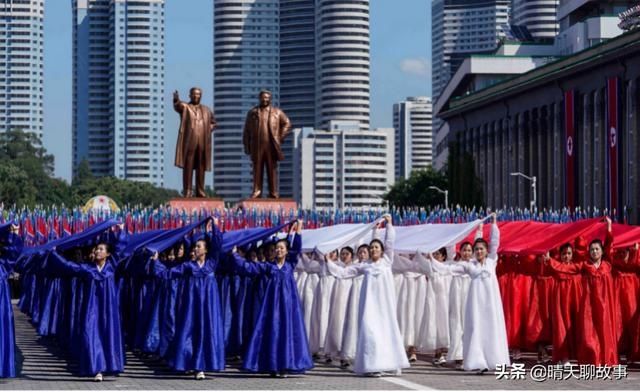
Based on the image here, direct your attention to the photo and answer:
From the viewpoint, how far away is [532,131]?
80.9 m

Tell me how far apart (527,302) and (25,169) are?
391ft

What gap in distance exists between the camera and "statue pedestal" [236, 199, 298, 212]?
3931 cm

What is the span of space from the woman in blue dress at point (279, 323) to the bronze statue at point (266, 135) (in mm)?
17988

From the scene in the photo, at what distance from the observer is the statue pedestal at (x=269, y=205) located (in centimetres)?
3931

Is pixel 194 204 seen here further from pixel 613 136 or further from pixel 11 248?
pixel 613 136

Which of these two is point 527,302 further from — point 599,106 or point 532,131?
point 532,131

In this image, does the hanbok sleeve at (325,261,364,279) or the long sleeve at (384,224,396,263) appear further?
the hanbok sleeve at (325,261,364,279)

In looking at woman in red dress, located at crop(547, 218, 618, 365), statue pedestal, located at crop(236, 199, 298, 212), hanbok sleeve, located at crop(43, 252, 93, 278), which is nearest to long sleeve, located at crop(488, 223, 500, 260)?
woman in red dress, located at crop(547, 218, 618, 365)

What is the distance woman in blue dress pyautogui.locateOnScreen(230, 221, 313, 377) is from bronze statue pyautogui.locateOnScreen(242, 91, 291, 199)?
1799 centimetres

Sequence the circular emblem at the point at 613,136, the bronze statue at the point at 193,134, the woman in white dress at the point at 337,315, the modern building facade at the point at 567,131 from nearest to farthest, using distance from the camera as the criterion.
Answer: the woman in white dress at the point at 337,315
the bronze statue at the point at 193,134
the modern building facade at the point at 567,131
the circular emblem at the point at 613,136

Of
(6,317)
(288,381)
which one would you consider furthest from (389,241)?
(6,317)

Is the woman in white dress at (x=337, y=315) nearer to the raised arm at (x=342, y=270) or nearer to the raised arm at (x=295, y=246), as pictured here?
the raised arm at (x=342, y=270)

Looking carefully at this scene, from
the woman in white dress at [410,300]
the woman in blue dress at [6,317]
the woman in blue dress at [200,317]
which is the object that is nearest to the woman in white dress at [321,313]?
the woman in white dress at [410,300]

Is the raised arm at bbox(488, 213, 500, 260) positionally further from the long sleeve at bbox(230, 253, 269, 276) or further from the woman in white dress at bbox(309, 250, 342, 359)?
the woman in white dress at bbox(309, 250, 342, 359)
